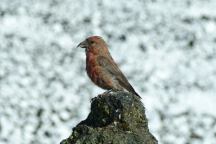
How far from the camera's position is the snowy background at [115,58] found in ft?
54.9

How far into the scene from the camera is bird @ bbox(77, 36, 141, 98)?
8625 millimetres

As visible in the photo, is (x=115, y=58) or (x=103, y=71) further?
(x=115, y=58)

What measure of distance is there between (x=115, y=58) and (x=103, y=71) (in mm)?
11040

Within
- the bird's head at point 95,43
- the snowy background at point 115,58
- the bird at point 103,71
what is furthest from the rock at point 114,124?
the snowy background at point 115,58

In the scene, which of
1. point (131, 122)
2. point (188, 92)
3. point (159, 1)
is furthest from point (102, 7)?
point (131, 122)

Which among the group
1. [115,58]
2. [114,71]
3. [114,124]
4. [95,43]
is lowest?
[114,124]

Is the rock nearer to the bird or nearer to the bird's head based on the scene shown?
the bird

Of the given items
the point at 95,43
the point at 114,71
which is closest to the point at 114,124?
the point at 114,71

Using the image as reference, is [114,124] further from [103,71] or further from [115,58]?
[115,58]

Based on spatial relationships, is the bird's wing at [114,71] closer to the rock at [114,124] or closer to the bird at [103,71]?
the bird at [103,71]

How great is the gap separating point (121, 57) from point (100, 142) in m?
14.6

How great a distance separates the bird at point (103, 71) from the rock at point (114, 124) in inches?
107

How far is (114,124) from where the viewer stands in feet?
18.1

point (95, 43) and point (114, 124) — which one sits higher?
point (95, 43)
